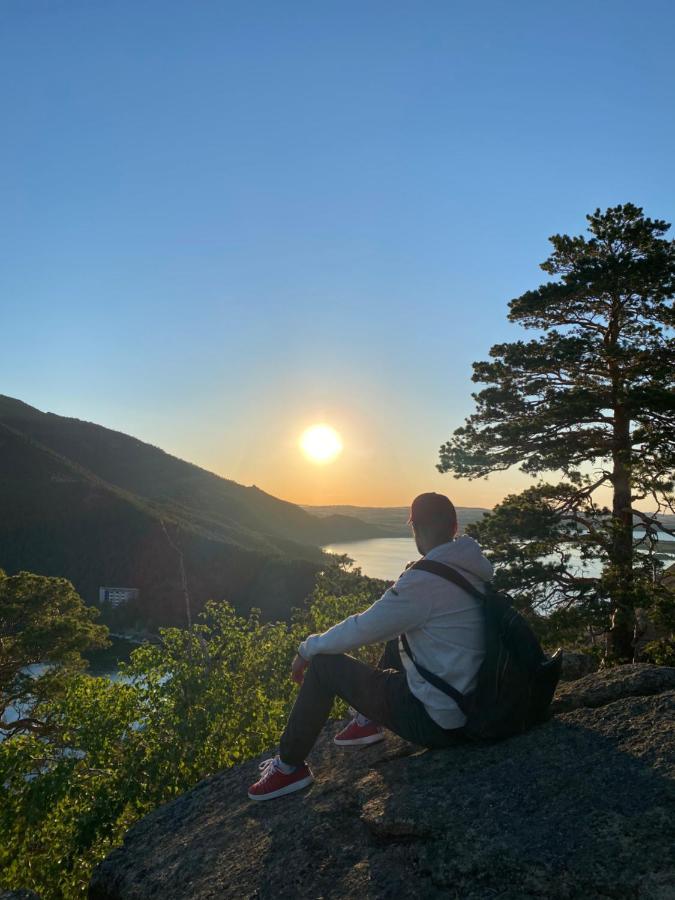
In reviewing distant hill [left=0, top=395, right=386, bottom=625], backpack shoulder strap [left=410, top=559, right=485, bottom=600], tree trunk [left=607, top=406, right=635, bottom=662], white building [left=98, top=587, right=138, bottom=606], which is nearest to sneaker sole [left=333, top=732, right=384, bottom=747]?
backpack shoulder strap [left=410, top=559, right=485, bottom=600]

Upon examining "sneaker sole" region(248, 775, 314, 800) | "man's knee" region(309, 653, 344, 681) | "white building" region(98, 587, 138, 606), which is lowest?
"white building" region(98, 587, 138, 606)

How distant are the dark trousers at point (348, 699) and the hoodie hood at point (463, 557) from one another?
870 mm

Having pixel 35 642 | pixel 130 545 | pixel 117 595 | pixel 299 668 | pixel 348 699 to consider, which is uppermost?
pixel 299 668

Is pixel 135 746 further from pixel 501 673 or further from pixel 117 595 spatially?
pixel 117 595

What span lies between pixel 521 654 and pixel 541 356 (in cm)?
1096

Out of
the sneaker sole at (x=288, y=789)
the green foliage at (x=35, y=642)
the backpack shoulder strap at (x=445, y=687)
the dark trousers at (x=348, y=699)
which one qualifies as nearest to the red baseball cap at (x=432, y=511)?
the backpack shoulder strap at (x=445, y=687)

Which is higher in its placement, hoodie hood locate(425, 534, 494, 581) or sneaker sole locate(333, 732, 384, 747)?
hoodie hood locate(425, 534, 494, 581)

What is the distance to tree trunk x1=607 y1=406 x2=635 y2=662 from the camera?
11320mm

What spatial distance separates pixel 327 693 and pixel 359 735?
2.72 ft

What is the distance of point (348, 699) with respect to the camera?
159 inches

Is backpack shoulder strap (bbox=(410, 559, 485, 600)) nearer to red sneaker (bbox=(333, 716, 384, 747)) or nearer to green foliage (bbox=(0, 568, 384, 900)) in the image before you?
red sneaker (bbox=(333, 716, 384, 747))

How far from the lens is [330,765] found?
→ 4.45 metres

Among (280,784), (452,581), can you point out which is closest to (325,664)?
(280,784)

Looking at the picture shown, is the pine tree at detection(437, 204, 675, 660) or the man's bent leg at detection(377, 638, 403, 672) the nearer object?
the man's bent leg at detection(377, 638, 403, 672)
